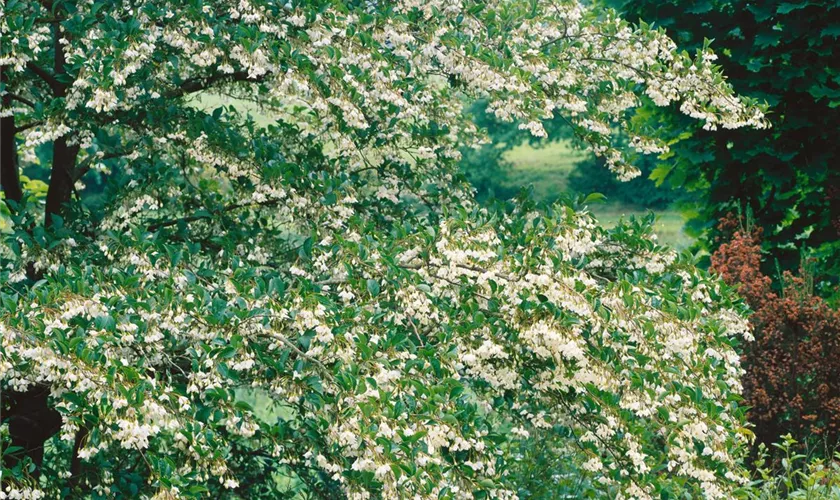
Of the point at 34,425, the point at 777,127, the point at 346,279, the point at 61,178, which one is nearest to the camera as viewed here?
the point at 346,279

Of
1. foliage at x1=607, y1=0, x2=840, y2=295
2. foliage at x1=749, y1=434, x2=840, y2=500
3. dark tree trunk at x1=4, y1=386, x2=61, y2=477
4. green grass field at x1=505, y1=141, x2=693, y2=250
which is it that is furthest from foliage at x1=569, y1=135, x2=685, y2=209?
dark tree trunk at x1=4, y1=386, x2=61, y2=477

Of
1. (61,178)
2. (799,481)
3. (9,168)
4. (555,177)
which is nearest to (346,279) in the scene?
(61,178)

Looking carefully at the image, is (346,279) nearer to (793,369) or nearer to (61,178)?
(61,178)

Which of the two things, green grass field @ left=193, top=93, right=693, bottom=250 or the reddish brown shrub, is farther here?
green grass field @ left=193, top=93, right=693, bottom=250

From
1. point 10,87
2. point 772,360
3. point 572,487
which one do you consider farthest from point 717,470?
point 10,87

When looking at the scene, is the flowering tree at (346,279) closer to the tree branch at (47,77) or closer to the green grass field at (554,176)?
the tree branch at (47,77)

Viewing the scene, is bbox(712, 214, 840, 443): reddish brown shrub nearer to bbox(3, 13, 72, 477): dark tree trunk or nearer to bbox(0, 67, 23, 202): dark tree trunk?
bbox(3, 13, 72, 477): dark tree trunk
